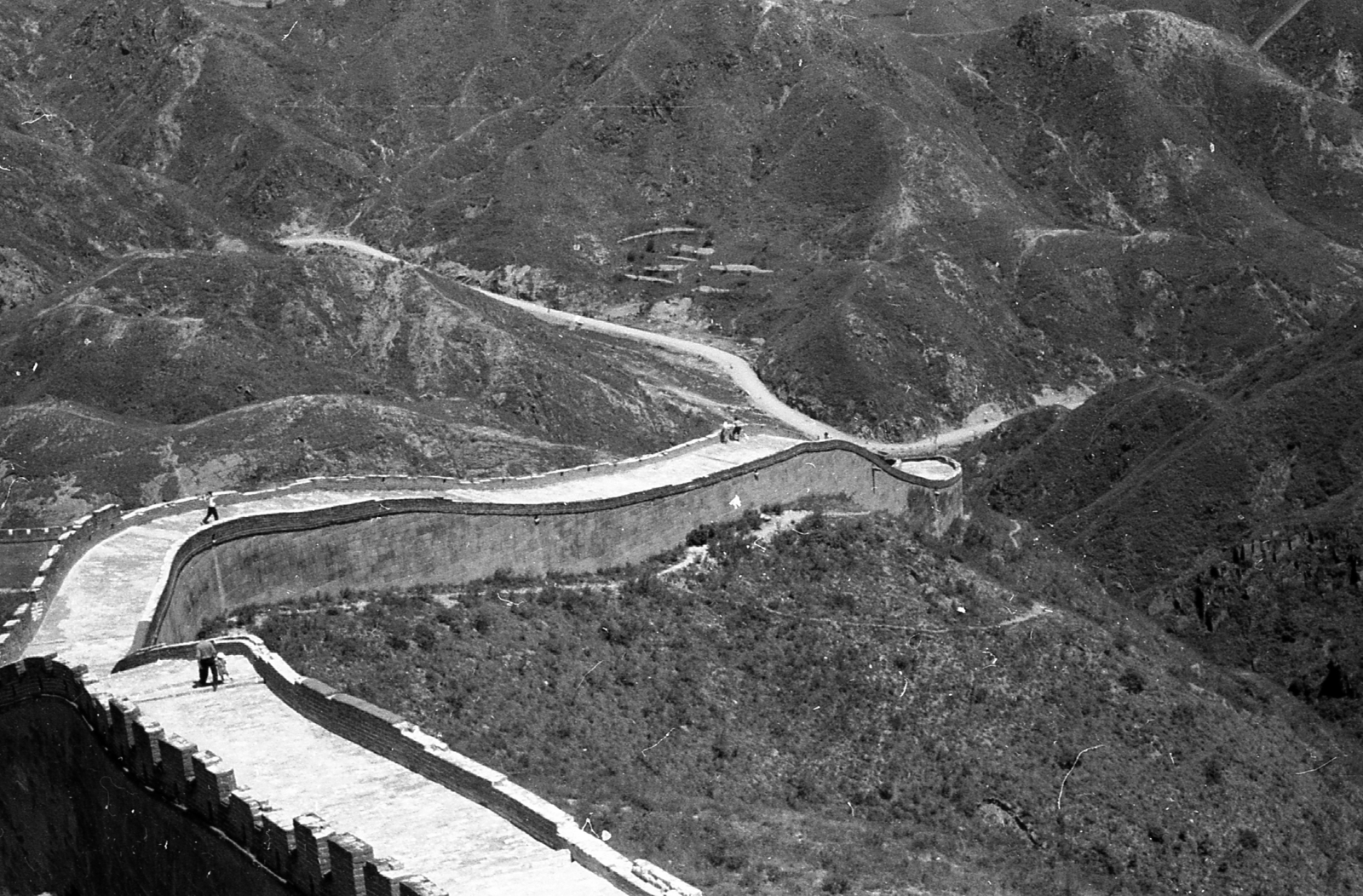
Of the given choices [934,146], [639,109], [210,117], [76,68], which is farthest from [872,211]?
[76,68]

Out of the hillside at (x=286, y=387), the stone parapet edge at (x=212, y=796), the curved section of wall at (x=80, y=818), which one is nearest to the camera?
the stone parapet edge at (x=212, y=796)

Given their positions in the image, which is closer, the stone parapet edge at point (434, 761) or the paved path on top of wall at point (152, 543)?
the stone parapet edge at point (434, 761)

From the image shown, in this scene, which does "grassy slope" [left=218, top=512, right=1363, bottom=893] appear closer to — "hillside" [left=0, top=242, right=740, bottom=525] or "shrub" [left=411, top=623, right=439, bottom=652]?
"shrub" [left=411, top=623, right=439, bottom=652]

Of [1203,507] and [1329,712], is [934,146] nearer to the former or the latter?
[1203,507]

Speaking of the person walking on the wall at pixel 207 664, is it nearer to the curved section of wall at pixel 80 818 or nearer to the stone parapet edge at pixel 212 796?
the stone parapet edge at pixel 212 796

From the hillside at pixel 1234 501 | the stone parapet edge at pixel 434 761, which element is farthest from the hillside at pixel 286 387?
the stone parapet edge at pixel 434 761

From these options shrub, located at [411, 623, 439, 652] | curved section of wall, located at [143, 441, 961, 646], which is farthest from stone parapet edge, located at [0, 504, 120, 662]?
shrub, located at [411, 623, 439, 652]

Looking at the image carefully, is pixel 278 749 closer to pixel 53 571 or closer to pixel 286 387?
pixel 53 571
